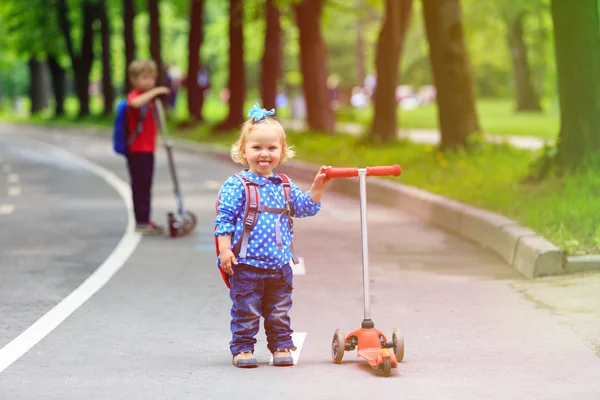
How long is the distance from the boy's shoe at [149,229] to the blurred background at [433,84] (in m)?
3.48

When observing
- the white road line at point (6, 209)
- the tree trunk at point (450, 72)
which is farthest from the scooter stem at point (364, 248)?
the tree trunk at point (450, 72)

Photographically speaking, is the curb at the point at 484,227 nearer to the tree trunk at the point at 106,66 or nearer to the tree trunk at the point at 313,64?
the tree trunk at the point at 313,64

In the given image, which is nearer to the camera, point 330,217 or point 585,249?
point 585,249

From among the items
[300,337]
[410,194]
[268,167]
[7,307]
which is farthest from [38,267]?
[410,194]

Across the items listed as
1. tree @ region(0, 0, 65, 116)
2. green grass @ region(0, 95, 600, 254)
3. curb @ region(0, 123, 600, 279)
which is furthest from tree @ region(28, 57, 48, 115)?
curb @ region(0, 123, 600, 279)

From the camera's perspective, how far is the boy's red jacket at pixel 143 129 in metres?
14.1

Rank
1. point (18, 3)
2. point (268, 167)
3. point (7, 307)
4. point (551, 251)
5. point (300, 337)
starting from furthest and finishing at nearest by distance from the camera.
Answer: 1. point (18, 3)
2. point (551, 251)
3. point (7, 307)
4. point (300, 337)
5. point (268, 167)

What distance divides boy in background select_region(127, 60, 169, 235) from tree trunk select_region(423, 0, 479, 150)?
8.49 meters

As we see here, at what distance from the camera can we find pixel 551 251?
1082 centimetres

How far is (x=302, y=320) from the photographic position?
9227 millimetres

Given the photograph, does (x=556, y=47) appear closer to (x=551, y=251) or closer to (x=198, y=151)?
(x=551, y=251)

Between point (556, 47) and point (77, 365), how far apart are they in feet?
31.9

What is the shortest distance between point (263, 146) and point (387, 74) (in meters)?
21.2

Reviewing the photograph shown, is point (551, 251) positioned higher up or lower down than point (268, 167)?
lower down
